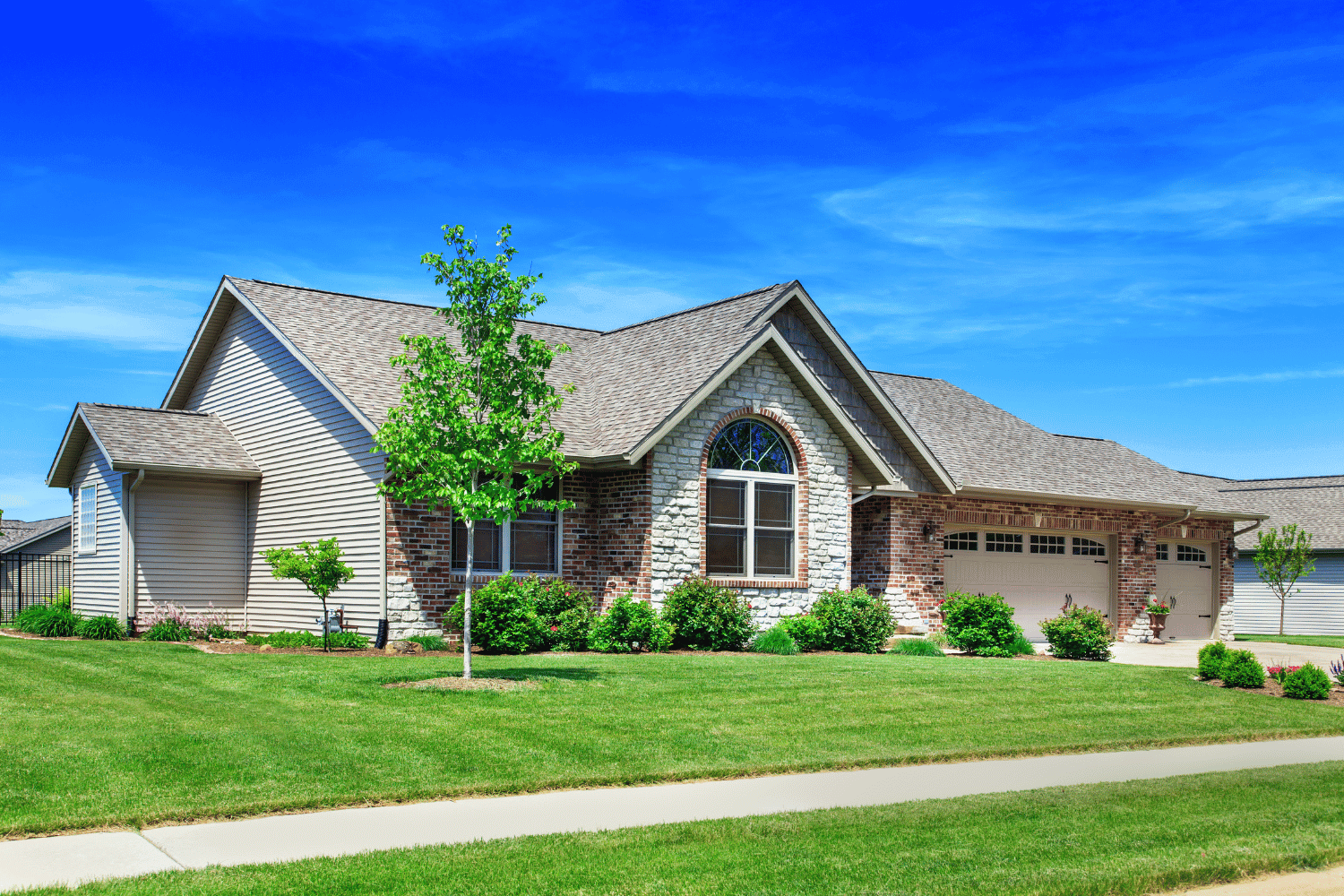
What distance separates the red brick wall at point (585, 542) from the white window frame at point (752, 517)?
1.34 metres

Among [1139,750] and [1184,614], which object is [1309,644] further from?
[1139,750]

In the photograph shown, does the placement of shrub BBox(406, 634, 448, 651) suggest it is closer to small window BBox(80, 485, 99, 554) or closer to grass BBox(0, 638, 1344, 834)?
grass BBox(0, 638, 1344, 834)

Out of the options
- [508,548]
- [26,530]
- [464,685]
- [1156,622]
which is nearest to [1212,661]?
[464,685]

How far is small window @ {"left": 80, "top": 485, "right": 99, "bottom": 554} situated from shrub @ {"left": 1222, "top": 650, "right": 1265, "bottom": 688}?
19740mm

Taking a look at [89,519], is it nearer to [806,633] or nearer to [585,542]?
[585,542]

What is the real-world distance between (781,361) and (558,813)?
1409 cm

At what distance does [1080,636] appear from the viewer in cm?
2084

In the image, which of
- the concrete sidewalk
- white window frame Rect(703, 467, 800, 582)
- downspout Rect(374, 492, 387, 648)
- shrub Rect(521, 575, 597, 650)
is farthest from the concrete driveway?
downspout Rect(374, 492, 387, 648)

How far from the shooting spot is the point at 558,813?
8320 millimetres

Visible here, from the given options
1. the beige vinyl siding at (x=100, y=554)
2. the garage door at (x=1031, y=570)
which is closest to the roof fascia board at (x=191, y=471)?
the beige vinyl siding at (x=100, y=554)

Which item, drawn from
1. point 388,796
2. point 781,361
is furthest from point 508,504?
point 781,361

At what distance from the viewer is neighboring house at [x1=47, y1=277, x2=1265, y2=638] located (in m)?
19.9

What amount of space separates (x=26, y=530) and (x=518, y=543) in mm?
42928

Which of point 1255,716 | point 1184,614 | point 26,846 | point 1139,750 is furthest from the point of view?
point 1184,614
